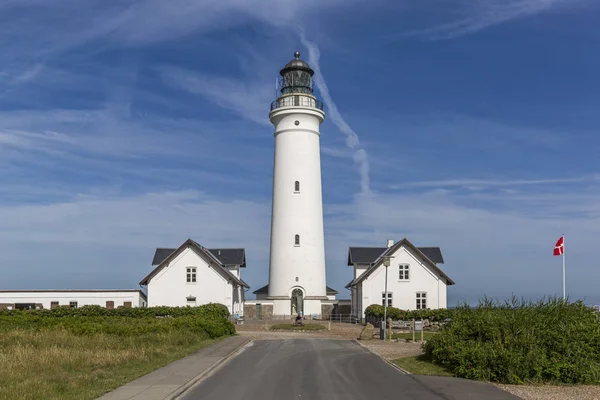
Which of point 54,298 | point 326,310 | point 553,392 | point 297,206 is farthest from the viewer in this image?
point 326,310

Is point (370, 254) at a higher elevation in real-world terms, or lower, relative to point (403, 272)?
higher

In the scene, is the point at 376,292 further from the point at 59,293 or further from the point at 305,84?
the point at 59,293

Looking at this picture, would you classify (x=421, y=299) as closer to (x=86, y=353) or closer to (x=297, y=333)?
(x=297, y=333)

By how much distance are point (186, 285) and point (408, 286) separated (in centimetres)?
1705

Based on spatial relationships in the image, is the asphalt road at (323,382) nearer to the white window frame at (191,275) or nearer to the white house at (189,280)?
the white house at (189,280)

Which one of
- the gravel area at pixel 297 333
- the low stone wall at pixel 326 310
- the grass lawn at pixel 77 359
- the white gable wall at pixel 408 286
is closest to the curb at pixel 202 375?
the grass lawn at pixel 77 359

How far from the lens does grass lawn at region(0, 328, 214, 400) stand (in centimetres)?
1473

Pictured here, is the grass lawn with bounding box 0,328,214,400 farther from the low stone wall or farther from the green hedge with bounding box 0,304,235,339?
the low stone wall

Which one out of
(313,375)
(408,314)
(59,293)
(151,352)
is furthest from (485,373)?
(59,293)

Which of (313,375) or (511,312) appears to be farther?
(511,312)

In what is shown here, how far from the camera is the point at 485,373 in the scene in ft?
59.3

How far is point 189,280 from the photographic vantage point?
169ft

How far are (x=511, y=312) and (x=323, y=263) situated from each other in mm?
35840

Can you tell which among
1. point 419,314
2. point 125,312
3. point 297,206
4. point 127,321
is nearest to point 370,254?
point 297,206
